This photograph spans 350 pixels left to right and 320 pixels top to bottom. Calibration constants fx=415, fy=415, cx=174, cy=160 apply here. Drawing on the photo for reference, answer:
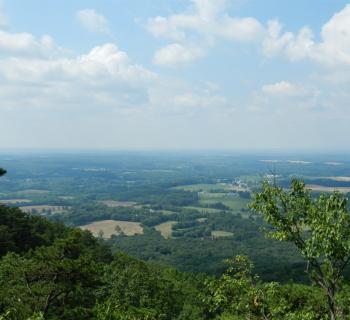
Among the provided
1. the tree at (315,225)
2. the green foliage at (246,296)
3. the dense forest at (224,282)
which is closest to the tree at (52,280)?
the dense forest at (224,282)

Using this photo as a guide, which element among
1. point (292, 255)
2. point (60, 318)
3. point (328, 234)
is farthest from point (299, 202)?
point (292, 255)

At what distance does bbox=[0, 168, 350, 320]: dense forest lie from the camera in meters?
14.0

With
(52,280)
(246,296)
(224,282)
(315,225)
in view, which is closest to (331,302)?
(315,225)

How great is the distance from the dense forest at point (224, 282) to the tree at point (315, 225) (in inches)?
1.2

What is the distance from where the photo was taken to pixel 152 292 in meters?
44.8

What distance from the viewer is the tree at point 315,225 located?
523 inches

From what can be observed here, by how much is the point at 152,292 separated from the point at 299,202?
109 ft

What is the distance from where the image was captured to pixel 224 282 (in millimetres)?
16078

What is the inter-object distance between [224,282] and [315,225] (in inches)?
177

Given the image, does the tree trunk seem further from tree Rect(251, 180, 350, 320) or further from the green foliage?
the green foliage

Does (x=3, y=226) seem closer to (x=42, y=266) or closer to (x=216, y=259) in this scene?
(x=42, y=266)

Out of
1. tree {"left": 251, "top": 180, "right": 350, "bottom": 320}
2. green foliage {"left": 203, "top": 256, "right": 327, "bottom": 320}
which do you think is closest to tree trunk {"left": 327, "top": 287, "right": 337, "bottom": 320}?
tree {"left": 251, "top": 180, "right": 350, "bottom": 320}

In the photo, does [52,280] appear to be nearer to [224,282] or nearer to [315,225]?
[224,282]

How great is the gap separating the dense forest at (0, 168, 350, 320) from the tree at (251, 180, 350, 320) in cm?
3
